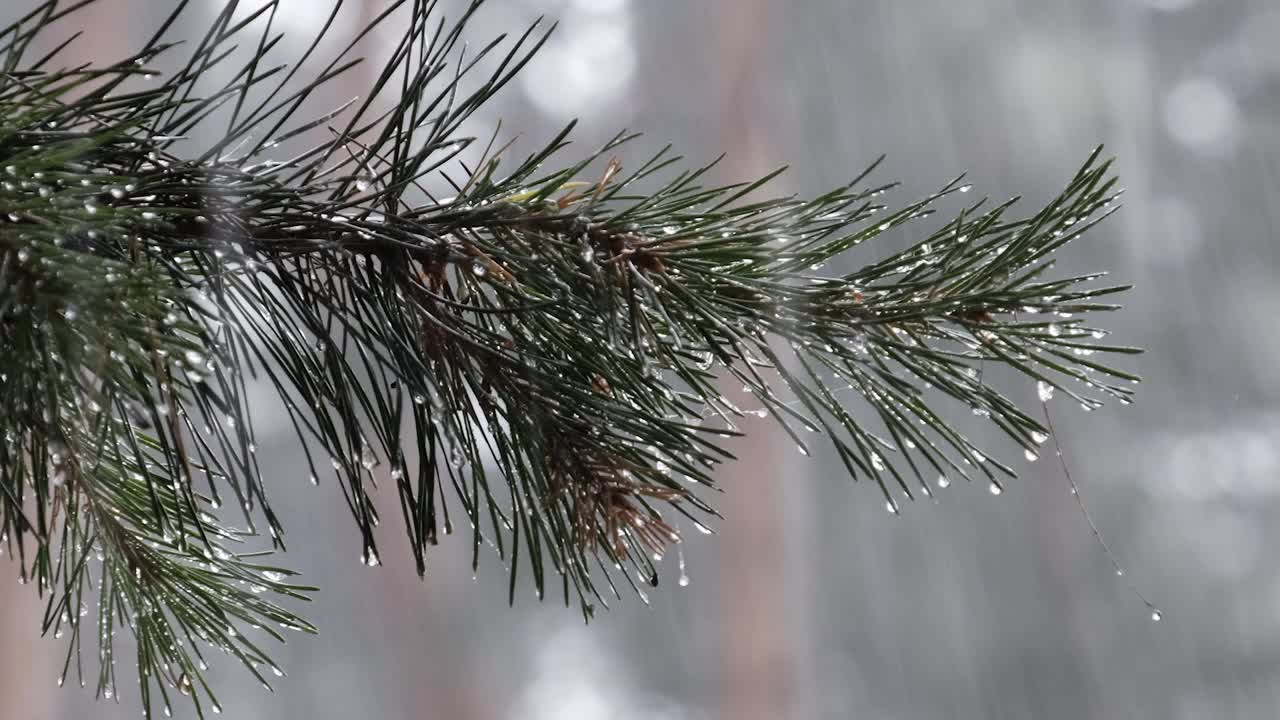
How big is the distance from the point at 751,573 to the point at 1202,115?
Answer: 1.38 metres

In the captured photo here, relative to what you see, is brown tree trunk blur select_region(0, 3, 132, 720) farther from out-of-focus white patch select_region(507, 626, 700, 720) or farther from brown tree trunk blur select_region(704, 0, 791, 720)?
brown tree trunk blur select_region(704, 0, 791, 720)

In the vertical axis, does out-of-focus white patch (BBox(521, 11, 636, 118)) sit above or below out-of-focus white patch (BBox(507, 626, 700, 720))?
above

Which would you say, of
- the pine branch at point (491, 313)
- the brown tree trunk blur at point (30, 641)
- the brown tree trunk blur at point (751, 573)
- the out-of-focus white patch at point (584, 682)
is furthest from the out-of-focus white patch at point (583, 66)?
the pine branch at point (491, 313)

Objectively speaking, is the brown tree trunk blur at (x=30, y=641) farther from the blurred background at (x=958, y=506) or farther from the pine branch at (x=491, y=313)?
the pine branch at (x=491, y=313)

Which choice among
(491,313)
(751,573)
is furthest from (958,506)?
(491,313)

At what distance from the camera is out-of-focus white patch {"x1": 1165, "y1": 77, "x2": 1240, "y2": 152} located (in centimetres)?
244

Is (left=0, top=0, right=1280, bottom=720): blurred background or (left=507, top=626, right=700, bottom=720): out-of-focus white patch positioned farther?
(left=507, top=626, right=700, bottom=720): out-of-focus white patch

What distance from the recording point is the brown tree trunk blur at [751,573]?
2.26m

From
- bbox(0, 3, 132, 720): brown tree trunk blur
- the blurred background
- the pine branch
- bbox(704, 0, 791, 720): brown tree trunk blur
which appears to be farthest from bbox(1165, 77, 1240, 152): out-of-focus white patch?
the pine branch

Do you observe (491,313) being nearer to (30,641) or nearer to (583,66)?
(30,641)

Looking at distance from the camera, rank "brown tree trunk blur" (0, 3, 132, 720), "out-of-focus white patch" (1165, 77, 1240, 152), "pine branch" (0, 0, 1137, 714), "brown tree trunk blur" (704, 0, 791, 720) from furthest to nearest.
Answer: "out-of-focus white patch" (1165, 77, 1240, 152)
"brown tree trunk blur" (704, 0, 791, 720)
"brown tree trunk blur" (0, 3, 132, 720)
"pine branch" (0, 0, 1137, 714)

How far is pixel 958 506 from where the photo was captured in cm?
254

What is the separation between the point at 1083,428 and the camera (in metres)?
2.47

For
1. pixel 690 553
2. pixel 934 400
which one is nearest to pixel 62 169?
pixel 690 553
